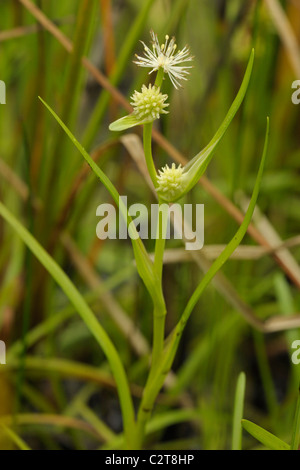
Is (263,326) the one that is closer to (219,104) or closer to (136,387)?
(136,387)

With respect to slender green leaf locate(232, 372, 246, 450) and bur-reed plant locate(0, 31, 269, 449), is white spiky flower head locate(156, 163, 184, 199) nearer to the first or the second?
bur-reed plant locate(0, 31, 269, 449)

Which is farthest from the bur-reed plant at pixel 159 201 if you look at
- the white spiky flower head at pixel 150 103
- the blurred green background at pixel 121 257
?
the blurred green background at pixel 121 257

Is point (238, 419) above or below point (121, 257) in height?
below

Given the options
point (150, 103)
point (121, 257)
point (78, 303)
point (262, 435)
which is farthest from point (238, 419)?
point (121, 257)

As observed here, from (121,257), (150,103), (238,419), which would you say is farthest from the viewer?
(121,257)

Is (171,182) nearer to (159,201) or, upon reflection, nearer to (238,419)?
(159,201)

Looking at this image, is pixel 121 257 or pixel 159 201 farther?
pixel 121 257

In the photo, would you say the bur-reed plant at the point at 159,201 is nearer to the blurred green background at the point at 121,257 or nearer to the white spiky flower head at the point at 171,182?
the white spiky flower head at the point at 171,182

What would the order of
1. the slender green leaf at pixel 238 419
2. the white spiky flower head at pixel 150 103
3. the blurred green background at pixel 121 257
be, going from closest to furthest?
the white spiky flower head at pixel 150 103 < the slender green leaf at pixel 238 419 < the blurred green background at pixel 121 257

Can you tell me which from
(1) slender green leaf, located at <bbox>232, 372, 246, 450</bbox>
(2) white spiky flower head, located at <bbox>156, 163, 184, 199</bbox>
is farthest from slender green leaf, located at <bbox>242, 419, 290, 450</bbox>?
(2) white spiky flower head, located at <bbox>156, 163, 184, 199</bbox>

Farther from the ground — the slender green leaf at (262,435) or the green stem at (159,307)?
the green stem at (159,307)
